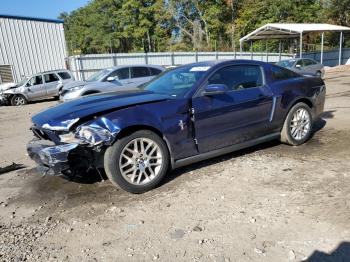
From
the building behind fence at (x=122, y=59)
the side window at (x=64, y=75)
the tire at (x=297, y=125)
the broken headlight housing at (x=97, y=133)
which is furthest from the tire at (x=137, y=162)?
the building behind fence at (x=122, y=59)

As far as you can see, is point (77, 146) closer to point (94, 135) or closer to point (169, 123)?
point (94, 135)

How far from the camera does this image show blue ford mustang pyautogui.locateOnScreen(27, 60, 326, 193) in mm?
Answer: 4133

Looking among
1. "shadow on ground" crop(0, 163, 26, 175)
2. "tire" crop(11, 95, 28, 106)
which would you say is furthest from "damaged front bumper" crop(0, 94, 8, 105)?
"shadow on ground" crop(0, 163, 26, 175)

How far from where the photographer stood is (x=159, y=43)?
54250 mm

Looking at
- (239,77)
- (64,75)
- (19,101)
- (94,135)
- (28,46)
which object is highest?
(28,46)

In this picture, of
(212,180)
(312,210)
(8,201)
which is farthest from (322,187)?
(8,201)

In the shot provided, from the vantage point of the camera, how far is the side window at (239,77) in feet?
16.7

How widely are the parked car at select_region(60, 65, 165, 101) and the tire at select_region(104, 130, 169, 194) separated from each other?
8.16 m

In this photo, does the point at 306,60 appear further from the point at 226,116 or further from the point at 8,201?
the point at 8,201

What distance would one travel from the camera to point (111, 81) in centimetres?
1267

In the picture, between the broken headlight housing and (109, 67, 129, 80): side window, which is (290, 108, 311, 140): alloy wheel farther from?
(109, 67, 129, 80): side window

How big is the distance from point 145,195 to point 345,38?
4542 centimetres

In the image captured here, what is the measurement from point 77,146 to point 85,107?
0.59 m

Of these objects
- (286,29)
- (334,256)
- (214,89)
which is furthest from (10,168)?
(286,29)
